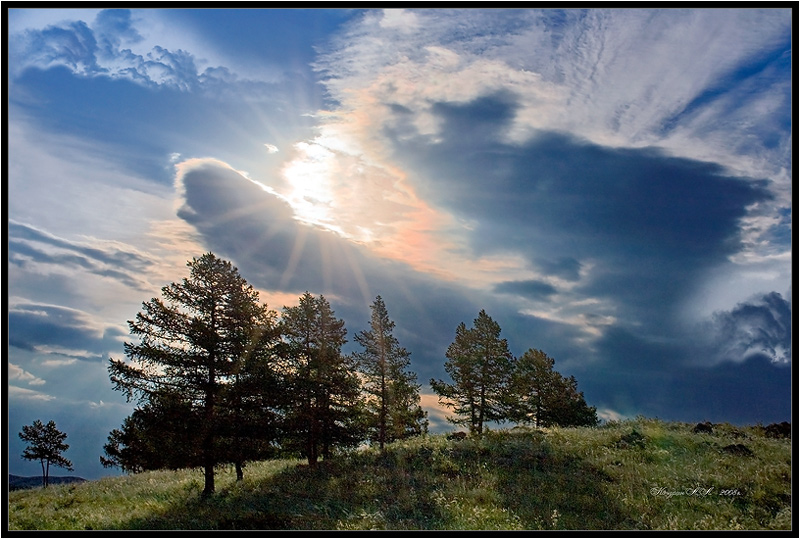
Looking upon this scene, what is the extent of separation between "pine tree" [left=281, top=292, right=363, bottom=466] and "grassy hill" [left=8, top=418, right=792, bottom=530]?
1306mm

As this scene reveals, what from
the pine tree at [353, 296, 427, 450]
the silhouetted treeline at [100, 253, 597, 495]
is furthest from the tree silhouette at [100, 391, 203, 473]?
the pine tree at [353, 296, 427, 450]

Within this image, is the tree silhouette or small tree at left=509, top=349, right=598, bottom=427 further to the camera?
small tree at left=509, top=349, right=598, bottom=427

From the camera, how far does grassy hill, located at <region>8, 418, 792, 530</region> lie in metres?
14.8

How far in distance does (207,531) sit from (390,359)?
50.9 ft

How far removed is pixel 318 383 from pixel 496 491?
11227mm

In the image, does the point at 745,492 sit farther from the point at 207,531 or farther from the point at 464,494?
the point at 207,531

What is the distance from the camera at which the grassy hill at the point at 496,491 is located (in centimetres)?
1483

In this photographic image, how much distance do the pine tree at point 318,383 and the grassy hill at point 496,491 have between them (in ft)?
4.29

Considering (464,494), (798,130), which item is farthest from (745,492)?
(798,130)

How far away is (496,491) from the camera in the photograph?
1753cm

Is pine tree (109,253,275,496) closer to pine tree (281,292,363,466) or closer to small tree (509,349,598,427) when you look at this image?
pine tree (281,292,363,466)
